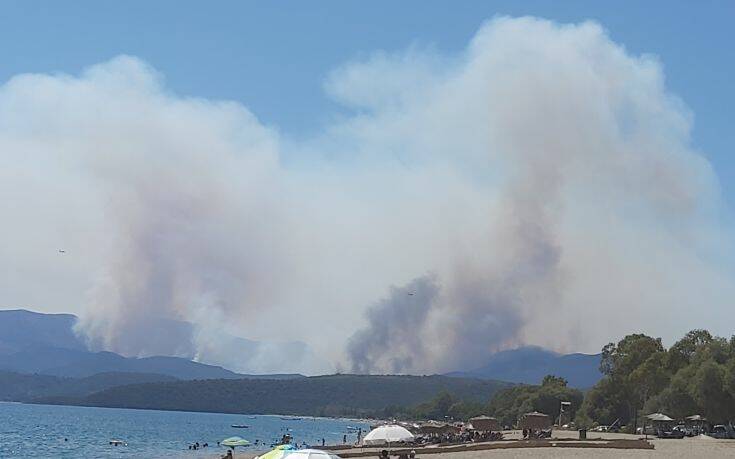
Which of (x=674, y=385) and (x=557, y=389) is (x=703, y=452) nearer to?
(x=674, y=385)

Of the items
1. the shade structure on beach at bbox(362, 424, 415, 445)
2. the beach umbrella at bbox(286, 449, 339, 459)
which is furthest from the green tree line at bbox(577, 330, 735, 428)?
the beach umbrella at bbox(286, 449, 339, 459)

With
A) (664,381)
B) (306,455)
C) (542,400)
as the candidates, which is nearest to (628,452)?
(306,455)

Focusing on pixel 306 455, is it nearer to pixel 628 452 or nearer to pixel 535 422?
pixel 628 452

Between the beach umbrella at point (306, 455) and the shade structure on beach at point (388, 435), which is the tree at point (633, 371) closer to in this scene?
the shade structure on beach at point (388, 435)

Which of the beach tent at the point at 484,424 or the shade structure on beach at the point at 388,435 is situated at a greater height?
the beach tent at the point at 484,424

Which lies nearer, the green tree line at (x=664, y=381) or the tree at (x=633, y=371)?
the green tree line at (x=664, y=381)

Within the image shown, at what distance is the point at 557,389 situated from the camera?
134625 millimetres

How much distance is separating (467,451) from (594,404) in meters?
52.5

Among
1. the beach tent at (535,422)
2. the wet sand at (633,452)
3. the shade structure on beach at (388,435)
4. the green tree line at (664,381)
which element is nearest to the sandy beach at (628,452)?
the wet sand at (633,452)

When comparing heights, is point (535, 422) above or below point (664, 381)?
below

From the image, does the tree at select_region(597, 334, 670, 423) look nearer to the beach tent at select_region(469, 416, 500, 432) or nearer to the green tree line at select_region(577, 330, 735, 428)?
the green tree line at select_region(577, 330, 735, 428)

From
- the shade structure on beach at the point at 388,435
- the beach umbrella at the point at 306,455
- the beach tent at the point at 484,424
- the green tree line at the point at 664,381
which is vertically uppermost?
the green tree line at the point at 664,381

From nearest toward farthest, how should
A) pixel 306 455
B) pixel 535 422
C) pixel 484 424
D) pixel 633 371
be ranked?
Result: pixel 306 455
pixel 535 422
pixel 484 424
pixel 633 371

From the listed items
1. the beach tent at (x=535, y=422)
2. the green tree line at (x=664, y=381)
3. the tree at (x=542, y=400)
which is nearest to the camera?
the green tree line at (x=664, y=381)
